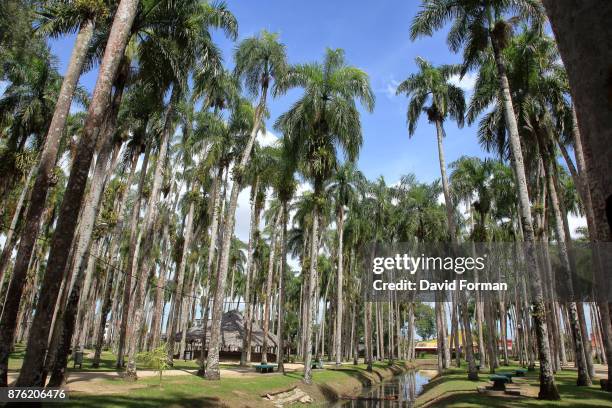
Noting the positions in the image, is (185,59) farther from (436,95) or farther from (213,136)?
(436,95)

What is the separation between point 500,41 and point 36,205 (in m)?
19.5

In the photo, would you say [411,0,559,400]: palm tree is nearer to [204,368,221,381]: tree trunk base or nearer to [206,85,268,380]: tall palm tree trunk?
[206,85,268,380]: tall palm tree trunk

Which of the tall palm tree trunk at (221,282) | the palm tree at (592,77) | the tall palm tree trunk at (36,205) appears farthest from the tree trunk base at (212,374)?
the palm tree at (592,77)

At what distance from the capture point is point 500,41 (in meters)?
18.7

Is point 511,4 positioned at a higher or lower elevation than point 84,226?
higher

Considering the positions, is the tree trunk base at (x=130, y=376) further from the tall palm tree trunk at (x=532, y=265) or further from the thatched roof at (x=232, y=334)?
the thatched roof at (x=232, y=334)

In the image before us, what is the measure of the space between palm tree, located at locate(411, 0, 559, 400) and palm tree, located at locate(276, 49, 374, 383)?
15.7 feet

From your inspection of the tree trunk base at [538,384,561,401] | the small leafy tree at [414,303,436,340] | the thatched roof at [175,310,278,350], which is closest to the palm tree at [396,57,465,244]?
the tree trunk base at [538,384,561,401]

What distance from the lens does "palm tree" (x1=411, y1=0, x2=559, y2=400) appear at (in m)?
14.6

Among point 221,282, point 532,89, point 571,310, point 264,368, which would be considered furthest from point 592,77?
point 264,368

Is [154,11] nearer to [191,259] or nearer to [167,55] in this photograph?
[167,55]

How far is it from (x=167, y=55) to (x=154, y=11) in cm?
165

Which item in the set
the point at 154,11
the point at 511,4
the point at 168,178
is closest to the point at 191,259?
the point at 168,178

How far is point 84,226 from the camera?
13.8 meters
